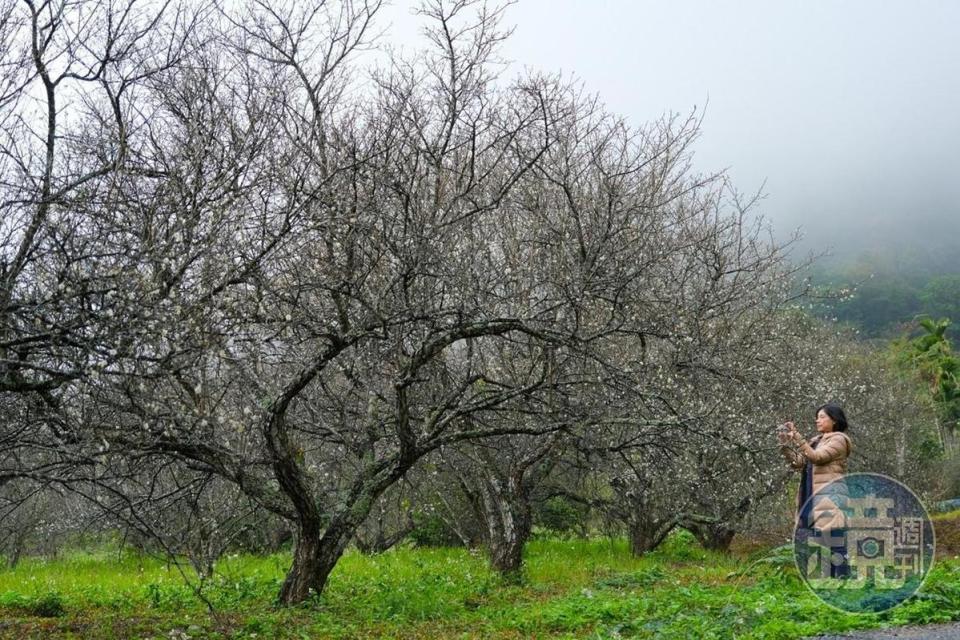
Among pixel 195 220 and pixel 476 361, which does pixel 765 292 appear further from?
pixel 195 220

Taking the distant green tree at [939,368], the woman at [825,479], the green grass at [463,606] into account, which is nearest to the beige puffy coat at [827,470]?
the woman at [825,479]

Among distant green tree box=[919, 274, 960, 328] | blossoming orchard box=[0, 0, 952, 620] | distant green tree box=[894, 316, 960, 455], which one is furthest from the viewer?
distant green tree box=[919, 274, 960, 328]

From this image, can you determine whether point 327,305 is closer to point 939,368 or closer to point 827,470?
point 827,470

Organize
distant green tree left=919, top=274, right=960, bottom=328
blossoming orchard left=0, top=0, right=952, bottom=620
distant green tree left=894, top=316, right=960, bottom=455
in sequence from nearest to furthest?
blossoming orchard left=0, top=0, right=952, bottom=620
distant green tree left=894, top=316, right=960, bottom=455
distant green tree left=919, top=274, right=960, bottom=328

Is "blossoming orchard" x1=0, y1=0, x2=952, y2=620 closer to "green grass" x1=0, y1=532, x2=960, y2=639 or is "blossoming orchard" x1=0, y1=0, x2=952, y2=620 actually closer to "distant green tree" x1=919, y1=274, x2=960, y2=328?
"green grass" x1=0, y1=532, x2=960, y2=639

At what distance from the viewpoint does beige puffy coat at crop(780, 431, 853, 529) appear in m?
6.13

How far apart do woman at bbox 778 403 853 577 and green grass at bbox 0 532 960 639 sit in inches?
22.1

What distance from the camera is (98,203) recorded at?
5.68 m

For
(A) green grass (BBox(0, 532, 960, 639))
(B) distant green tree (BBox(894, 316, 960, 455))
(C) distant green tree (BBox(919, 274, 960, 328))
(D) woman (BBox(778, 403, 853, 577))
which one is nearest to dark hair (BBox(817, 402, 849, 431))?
(D) woman (BBox(778, 403, 853, 577))

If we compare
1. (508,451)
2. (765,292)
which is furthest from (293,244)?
(765,292)

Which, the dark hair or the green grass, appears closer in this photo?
the green grass

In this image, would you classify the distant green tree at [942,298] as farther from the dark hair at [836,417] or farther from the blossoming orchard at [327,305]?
the dark hair at [836,417]

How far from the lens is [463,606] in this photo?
9.03m

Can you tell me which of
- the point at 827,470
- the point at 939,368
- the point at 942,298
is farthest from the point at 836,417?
the point at 942,298
